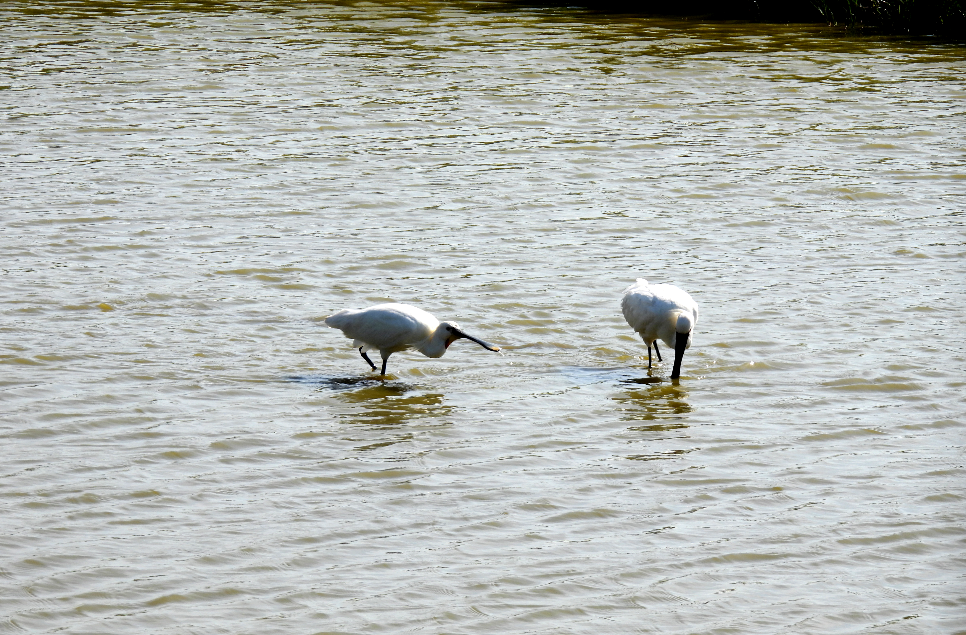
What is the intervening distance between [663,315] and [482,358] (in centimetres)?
115

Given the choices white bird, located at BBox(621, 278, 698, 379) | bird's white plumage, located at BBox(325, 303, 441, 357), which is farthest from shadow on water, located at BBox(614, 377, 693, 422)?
bird's white plumage, located at BBox(325, 303, 441, 357)

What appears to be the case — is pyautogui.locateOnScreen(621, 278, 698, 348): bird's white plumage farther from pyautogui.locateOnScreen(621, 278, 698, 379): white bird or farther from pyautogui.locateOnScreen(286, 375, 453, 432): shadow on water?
pyautogui.locateOnScreen(286, 375, 453, 432): shadow on water

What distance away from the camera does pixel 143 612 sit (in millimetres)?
5148

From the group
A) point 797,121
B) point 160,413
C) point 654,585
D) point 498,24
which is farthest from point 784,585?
point 498,24

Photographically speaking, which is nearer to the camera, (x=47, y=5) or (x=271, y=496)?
(x=271, y=496)

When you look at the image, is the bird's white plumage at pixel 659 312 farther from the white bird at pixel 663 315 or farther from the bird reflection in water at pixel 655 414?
the bird reflection in water at pixel 655 414

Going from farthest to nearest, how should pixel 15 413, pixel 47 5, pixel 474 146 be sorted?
pixel 47 5, pixel 474 146, pixel 15 413

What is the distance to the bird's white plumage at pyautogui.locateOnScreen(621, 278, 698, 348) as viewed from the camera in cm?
836

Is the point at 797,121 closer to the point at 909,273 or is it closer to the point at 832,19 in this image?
the point at 909,273

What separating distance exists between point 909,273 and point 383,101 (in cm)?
802

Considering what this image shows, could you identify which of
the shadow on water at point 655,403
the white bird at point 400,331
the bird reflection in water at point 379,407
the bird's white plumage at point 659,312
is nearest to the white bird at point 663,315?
the bird's white plumage at point 659,312

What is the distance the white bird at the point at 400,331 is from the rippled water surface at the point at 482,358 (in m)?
0.24

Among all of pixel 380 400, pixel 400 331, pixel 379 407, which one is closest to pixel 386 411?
pixel 379 407

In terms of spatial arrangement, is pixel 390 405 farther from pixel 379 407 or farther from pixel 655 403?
pixel 655 403
